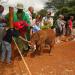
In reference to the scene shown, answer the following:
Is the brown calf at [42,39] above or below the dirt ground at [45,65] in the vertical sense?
above

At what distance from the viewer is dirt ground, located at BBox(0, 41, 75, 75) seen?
10.4 metres

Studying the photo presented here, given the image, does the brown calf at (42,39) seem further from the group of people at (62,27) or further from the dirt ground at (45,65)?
the group of people at (62,27)

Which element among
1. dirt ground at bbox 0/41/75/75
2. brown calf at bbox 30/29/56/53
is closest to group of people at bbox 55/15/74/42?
brown calf at bbox 30/29/56/53

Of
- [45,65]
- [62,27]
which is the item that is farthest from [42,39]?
[62,27]

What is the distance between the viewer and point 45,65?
444 inches

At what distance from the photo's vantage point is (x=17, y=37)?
10.9m

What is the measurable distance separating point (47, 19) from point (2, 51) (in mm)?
4665

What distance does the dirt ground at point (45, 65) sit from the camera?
34.2 feet

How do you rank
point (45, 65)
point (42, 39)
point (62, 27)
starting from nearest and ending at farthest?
point (45, 65) < point (42, 39) < point (62, 27)

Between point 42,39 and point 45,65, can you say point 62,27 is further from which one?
point 45,65

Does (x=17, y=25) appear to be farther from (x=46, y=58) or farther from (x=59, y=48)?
(x=59, y=48)

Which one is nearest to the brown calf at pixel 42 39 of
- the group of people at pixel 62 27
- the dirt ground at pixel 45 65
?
the dirt ground at pixel 45 65

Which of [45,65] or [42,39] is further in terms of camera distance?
[42,39]

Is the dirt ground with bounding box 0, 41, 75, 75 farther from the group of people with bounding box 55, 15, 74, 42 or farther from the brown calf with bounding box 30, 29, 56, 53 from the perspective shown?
the group of people with bounding box 55, 15, 74, 42
